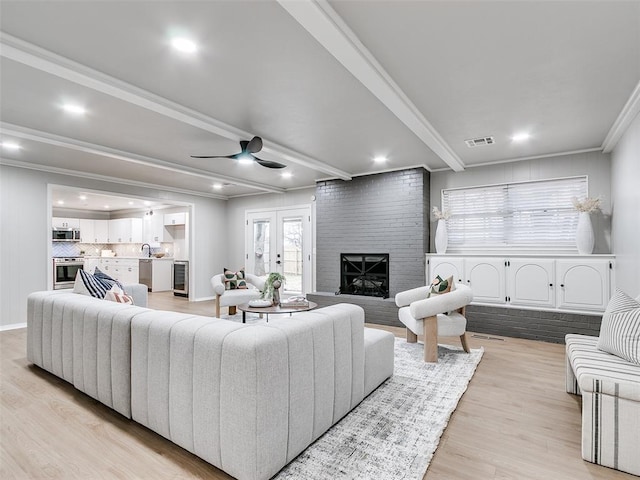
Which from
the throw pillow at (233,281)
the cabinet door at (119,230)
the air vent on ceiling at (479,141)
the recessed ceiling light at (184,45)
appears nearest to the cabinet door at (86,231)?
the cabinet door at (119,230)

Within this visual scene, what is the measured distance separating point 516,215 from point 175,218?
782 centimetres

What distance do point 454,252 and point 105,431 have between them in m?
4.90

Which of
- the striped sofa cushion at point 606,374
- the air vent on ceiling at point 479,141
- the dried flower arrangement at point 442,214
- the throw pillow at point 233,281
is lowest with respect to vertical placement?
the striped sofa cushion at point 606,374

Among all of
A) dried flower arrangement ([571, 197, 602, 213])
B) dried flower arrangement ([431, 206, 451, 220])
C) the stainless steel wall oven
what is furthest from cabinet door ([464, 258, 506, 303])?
→ the stainless steel wall oven

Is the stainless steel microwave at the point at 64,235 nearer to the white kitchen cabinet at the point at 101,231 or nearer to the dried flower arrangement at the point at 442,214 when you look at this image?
the white kitchen cabinet at the point at 101,231

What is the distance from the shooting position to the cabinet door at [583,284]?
402 cm

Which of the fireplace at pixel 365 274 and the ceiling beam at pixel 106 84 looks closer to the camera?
the ceiling beam at pixel 106 84

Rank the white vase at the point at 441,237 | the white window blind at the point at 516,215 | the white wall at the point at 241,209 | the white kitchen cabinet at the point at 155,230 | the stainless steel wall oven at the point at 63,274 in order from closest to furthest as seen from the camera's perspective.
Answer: the white window blind at the point at 516,215 → the white vase at the point at 441,237 → the white wall at the point at 241,209 → the stainless steel wall oven at the point at 63,274 → the white kitchen cabinet at the point at 155,230

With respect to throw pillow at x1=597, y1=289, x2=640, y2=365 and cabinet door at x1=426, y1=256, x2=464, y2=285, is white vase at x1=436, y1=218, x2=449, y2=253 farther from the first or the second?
throw pillow at x1=597, y1=289, x2=640, y2=365

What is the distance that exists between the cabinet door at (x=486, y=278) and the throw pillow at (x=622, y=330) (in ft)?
7.22

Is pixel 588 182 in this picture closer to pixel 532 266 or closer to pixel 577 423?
pixel 532 266

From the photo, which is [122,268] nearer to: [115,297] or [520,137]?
[115,297]

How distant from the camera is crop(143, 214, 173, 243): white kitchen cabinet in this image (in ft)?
30.4

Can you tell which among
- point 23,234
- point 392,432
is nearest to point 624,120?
point 392,432
